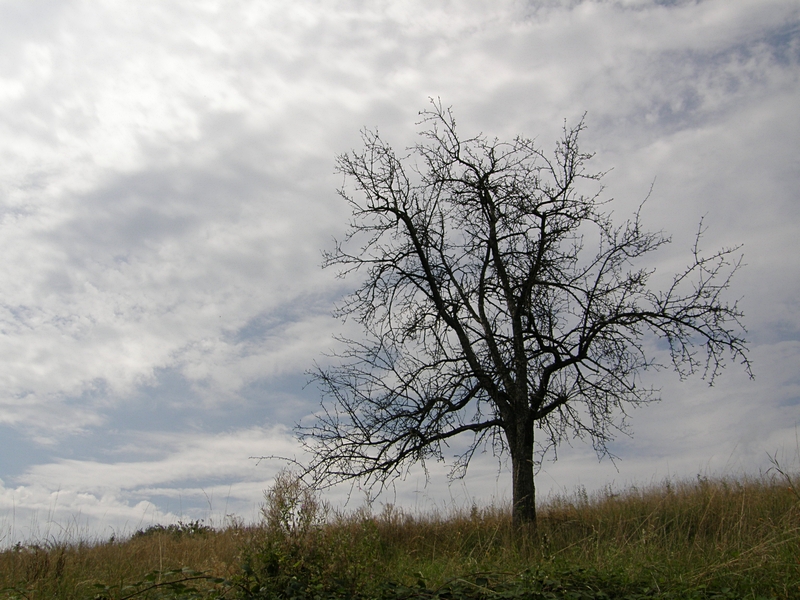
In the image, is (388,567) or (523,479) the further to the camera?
(523,479)

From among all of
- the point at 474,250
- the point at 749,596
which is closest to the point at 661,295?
the point at 474,250

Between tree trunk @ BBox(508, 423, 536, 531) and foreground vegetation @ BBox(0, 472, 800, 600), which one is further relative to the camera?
tree trunk @ BBox(508, 423, 536, 531)

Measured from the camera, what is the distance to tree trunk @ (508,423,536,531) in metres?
10.5

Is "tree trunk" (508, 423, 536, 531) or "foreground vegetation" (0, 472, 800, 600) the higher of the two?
"tree trunk" (508, 423, 536, 531)

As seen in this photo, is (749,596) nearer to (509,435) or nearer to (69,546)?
(509,435)

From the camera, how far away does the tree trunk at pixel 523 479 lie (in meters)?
10.5

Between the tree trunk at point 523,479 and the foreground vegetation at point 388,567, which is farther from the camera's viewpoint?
the tree trunk at point 523,479

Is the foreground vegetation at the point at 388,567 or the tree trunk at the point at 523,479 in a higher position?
the tree trunk at the point at 523,479

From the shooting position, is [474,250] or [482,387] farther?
[474,250]

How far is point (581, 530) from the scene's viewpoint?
11.1 metres

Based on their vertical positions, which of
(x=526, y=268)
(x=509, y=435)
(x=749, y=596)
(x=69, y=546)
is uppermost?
(x=526, y=268)

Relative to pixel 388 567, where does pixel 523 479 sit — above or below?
above

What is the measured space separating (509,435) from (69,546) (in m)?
7.78

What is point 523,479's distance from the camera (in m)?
10.8
